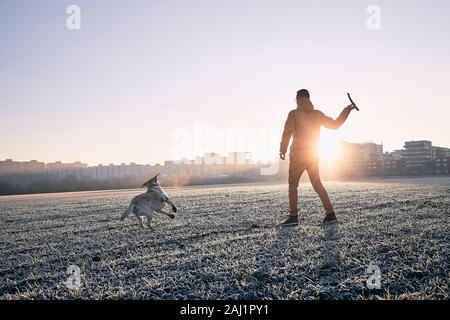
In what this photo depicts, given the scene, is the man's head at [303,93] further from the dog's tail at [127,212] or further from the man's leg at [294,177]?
the dog's tail at [127,212]

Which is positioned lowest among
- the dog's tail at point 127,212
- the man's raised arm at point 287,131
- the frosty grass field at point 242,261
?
the frosty grass field at point 242,261

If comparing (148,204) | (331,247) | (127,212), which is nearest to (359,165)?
(148,204)

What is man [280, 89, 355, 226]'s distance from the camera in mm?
6047

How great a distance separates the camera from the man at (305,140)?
6.05 meters

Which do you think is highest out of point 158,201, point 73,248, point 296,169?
point 296,169


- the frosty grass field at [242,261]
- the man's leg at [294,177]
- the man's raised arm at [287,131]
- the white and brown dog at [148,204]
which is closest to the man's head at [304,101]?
the man's raised arm at [287,131]

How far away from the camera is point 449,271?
293 centimetres

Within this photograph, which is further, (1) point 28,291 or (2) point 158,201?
(2) point 158,201

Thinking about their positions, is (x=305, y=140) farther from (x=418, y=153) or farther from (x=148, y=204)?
(x=418, y=153)
